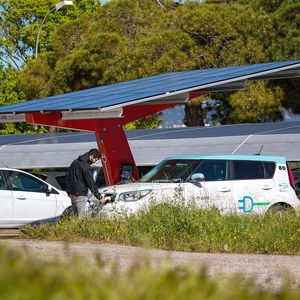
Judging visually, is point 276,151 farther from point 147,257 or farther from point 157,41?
point 147,257

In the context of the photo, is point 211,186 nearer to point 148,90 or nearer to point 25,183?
point 148,90

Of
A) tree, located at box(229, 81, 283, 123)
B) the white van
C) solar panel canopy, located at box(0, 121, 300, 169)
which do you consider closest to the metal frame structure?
the white van

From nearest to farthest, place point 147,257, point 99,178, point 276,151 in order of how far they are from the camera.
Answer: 1. point 147,257
2. point 99,178
3. point 276,151

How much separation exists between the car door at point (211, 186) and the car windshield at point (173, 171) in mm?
156

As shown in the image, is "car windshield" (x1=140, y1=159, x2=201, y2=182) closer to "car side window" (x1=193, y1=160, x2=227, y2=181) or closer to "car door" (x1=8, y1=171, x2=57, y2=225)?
"car side window" (x1=193, y1=160, x2=227, y2=181)

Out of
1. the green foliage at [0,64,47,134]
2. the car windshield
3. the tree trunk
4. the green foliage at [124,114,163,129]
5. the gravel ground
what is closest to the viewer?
the gravel ground

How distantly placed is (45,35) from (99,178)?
37.5 metres

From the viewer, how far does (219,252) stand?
13.4 metres

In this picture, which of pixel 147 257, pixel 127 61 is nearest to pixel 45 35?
pixel 127 61

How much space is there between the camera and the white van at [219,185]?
57.5 feet

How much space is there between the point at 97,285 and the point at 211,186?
1360 cm

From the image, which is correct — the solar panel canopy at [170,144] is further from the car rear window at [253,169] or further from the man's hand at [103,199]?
the man's hand at [103,199]

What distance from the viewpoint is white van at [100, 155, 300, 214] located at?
17531mm

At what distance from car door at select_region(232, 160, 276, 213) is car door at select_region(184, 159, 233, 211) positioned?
190 mm
